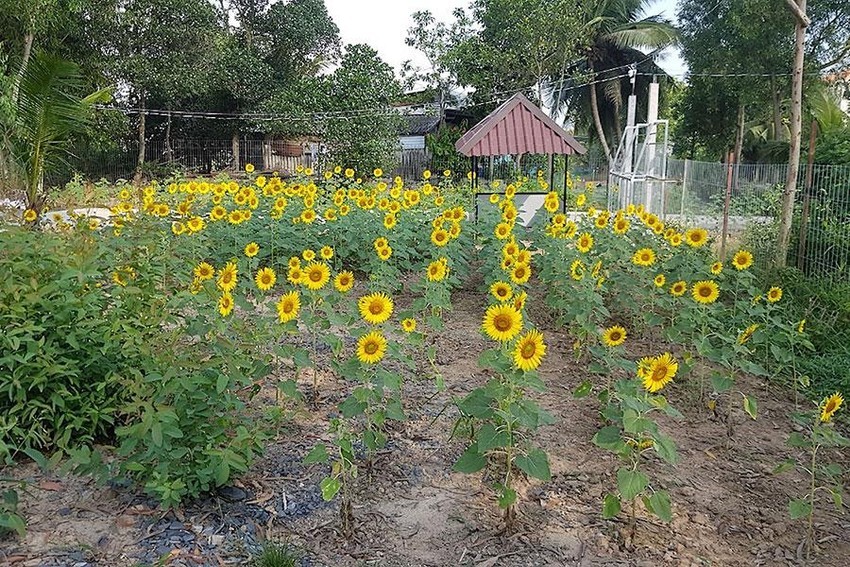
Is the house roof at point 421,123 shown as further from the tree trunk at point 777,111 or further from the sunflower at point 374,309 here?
the sunflower at point 374,309

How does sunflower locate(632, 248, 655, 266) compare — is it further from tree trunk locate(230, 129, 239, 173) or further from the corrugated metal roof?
tree trunk locate(230, 129, 239, 173)

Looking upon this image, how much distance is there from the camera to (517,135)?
Result: 24.7 ft

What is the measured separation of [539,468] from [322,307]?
127cm

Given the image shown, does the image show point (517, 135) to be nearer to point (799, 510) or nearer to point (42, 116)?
point (42, 116)

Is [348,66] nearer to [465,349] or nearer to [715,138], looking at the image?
A: [715,138]

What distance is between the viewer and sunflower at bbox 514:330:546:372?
83.2 inches

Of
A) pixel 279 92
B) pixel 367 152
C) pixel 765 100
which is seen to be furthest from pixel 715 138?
pixel 279 92

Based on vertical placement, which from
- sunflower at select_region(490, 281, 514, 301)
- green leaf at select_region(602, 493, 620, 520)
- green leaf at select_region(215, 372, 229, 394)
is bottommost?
green leaf at select_region(602, 493, 620, 520)

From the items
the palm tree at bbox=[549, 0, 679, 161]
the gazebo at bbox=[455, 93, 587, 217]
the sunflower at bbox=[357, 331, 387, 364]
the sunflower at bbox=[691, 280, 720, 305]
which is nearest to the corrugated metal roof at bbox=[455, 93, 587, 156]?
the gazebo at bbox=[455, 93, 587, 217]

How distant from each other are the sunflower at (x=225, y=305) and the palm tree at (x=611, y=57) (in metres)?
22.7

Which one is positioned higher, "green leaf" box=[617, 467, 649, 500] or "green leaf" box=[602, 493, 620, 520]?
"green leaf" box=[617, 467, 649, 500]

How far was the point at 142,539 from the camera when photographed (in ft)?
7.23

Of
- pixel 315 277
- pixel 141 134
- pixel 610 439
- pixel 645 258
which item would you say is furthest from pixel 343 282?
pixel 141 134

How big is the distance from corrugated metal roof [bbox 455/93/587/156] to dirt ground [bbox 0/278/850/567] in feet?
15.5
